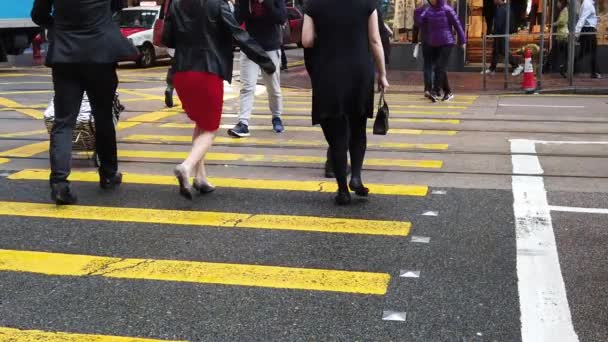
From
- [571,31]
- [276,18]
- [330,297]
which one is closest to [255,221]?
[330,297]

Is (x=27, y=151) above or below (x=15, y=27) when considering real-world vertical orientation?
below

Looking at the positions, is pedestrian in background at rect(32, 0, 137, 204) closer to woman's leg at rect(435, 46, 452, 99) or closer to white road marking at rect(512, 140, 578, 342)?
white road marking at rect(512, 140, 578, 342)

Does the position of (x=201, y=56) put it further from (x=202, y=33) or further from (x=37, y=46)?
(x=37, y=46)

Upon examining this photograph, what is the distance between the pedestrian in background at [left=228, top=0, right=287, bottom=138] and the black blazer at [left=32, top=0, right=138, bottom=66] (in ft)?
8.09

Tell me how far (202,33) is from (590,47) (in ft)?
Answer: 39.8

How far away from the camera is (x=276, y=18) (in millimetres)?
8484

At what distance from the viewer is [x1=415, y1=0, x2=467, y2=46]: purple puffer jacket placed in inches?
475

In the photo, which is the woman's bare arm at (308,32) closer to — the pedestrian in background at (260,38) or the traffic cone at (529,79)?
the pedestrian in background at (260,38)

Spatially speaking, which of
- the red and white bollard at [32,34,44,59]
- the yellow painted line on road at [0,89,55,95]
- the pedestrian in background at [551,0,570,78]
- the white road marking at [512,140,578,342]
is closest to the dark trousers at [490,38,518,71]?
the pedestrian in background at [551,0,570,78]

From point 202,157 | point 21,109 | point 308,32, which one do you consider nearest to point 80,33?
point 202,157

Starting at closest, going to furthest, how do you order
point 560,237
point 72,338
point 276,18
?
point 72,338, point 560,237, point 276,18

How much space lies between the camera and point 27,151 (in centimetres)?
808

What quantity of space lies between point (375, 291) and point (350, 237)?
966 millimetres

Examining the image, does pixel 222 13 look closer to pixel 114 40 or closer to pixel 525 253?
pixel 114 40
